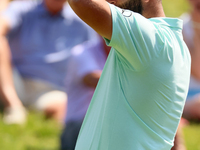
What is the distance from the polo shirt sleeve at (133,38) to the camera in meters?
1.25

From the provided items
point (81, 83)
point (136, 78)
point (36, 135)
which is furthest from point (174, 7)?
point (136, 78)

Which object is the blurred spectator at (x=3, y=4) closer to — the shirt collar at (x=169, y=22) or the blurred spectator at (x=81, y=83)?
the blurred spectator at (x=81, y=83)

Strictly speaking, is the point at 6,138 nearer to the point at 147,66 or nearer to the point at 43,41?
the point at 43,41

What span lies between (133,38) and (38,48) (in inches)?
127

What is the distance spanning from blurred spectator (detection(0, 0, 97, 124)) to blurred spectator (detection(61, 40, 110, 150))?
43.8 inches

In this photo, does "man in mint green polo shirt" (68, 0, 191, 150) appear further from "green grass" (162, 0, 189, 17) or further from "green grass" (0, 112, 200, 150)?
"green grass" (162, 0, 189, 17)

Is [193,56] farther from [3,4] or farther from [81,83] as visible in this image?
[3,4]

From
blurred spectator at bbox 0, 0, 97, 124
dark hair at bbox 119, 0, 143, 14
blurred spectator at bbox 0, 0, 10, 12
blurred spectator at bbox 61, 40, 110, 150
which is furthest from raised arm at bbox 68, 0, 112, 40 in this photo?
blurred spectator at bbox 0, 0, 10, 12

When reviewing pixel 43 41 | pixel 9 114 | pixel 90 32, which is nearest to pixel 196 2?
pixel 90 32

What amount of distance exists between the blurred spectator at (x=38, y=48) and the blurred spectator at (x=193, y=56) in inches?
44.6

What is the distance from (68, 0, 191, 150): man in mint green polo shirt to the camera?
1.25m

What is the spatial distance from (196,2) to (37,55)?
6.43ft

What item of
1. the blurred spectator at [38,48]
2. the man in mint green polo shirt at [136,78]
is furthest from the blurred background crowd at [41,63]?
the man in mint green polo shirt at [136,78]

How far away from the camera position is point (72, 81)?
2998mm
